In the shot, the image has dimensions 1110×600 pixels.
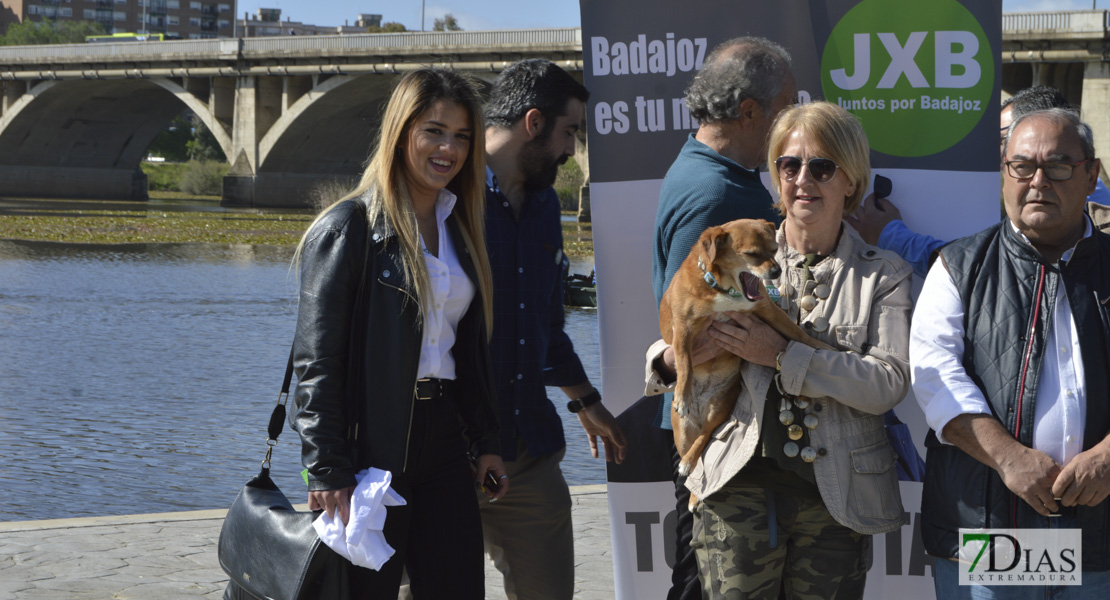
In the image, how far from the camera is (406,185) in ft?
10.4

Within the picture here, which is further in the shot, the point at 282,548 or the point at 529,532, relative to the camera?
the point at 529,532

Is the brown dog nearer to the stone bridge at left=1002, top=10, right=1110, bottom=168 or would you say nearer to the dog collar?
the dog collar

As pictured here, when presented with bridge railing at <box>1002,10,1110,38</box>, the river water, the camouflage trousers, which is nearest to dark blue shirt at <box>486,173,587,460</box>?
the camouflage trousers

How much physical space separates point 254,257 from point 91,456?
18397mm

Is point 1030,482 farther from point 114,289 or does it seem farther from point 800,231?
point 114,289

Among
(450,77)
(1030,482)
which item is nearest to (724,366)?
(1030,482)

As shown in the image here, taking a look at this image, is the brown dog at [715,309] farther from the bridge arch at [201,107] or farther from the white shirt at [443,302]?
the bridge arch at [201,107]

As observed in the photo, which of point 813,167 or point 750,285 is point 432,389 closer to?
point 750,285

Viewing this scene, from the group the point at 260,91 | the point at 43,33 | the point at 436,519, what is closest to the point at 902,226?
the point at 436,519

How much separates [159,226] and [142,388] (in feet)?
84.4

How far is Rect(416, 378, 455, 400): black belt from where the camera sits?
308cm

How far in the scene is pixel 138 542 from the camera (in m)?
5.56

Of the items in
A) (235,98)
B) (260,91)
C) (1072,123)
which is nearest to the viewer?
(1072,123)

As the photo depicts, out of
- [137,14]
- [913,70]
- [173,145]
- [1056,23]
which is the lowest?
[913,70]
